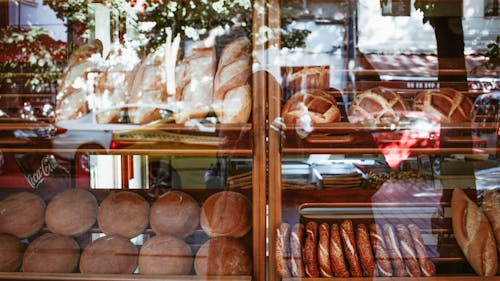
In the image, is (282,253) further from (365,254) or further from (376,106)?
(376,106)

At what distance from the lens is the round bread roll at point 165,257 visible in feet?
4.65

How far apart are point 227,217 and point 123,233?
0.41 m

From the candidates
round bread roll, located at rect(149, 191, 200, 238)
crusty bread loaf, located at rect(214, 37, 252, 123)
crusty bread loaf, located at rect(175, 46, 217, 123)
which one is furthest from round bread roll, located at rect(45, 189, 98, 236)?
crusty bread loaf, located at rect(214, 37, 252, 123)

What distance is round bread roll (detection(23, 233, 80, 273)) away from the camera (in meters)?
1.45

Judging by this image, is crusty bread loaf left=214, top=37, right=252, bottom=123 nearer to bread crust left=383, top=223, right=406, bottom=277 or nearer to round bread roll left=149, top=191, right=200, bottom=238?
round bread roll left=149, top=191, right=200, bottom=238

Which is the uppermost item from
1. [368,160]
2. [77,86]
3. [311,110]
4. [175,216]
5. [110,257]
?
[77,86]

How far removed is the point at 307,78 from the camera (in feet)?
4.84

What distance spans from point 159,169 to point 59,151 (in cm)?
52

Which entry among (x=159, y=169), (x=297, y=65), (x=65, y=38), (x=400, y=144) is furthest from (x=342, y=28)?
(x=65, y=38)

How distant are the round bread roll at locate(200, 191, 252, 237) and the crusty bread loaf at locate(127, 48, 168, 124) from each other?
0.41 metres

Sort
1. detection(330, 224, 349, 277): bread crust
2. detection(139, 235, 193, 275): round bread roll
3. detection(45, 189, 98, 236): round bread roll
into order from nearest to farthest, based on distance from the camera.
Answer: detection(330, 224, 349, 277): bread crust < detection(139, 235, 193, 275): round bread roll < detection(45, 189, 98, 236): round bread roll

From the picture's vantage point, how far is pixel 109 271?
56.2 inches

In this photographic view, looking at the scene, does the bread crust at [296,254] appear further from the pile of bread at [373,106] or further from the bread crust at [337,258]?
the pile of bread at [373,106]

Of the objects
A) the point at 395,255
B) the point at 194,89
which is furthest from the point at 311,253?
the point at 194,89
